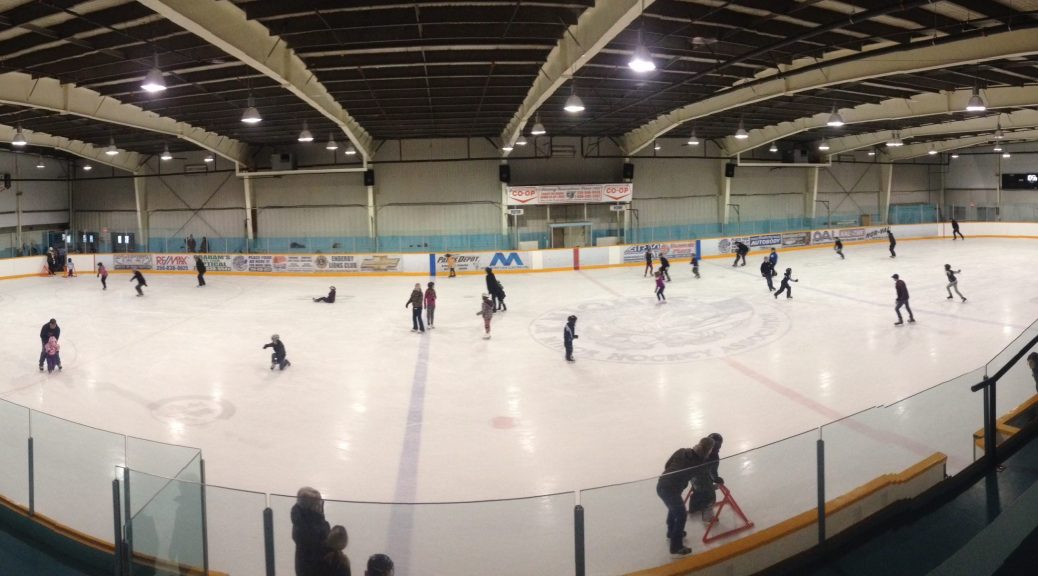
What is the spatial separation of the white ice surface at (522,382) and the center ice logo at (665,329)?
0.11 metres

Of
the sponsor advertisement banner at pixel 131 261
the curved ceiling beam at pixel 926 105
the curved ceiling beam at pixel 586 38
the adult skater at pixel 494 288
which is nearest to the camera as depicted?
the curved ceiling beam at pixel 586 38

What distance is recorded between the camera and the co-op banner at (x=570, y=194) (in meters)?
36.1

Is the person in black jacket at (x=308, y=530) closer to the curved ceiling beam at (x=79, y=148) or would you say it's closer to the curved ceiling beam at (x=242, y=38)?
the curved ceiling beam at (x=242, y=38)

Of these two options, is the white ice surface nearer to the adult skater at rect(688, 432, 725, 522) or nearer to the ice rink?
the ice rink

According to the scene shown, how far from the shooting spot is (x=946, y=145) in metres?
45.1

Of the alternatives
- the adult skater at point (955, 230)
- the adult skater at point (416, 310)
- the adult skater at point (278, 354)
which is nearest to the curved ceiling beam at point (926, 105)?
the adult skater at point (955, 230)

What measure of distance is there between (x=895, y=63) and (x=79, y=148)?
1471 inches

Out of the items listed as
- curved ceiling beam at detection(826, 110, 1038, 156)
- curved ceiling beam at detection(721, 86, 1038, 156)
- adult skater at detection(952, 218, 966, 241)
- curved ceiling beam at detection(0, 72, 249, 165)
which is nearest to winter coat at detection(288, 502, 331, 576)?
curved ceiling beam at detection(0, 72, 249, 165)

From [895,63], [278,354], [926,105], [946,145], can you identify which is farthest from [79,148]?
[946,145]

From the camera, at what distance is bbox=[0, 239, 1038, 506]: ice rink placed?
9.42 metres

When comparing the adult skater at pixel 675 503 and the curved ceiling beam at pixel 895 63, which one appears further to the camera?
the curved ceiling beam at pixel 895 63

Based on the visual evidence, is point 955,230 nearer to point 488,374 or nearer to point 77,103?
point 488,374

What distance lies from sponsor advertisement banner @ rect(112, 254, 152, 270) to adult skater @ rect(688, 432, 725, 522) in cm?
3866

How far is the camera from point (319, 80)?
20.5 meters
